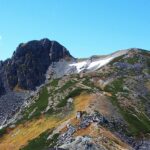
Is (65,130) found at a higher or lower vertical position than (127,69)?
lower

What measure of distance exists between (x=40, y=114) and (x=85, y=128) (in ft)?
131

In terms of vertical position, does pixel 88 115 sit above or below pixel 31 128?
Answer: above

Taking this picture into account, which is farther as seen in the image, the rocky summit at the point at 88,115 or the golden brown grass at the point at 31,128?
the golden brown grass at the point at 31,128

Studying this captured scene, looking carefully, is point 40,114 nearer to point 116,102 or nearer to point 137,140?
point 116,102

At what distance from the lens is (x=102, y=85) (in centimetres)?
17075

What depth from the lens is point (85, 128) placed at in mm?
112750

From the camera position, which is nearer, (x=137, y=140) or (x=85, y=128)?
(x=85, y=128)

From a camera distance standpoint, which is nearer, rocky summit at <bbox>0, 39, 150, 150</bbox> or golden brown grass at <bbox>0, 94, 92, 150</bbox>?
rocky summit at <bbox>0, 39, 150, 150</bbox>

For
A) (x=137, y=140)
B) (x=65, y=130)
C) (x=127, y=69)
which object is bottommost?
(x=137, y=140)

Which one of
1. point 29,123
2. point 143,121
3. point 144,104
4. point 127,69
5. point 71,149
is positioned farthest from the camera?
point 127,69

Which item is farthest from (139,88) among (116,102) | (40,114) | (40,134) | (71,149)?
(71,149)

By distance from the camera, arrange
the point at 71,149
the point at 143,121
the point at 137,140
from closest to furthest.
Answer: the point at 71,149
the point at 137,140
the point at 143,121

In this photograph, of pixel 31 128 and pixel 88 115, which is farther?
pixel 31 128

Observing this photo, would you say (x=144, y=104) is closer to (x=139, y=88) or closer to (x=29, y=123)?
(x=139, y=88)
